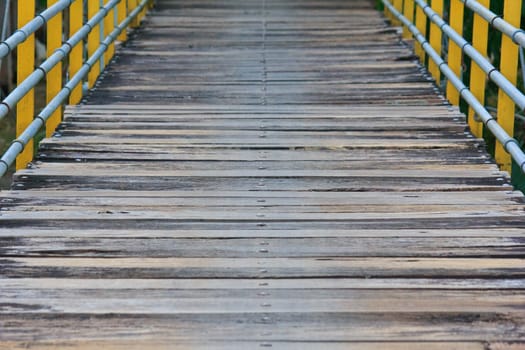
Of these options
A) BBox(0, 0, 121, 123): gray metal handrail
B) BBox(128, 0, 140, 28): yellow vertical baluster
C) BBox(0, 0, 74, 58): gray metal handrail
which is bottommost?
BBox(128, 0, 140, 28): yellow vertical baluster

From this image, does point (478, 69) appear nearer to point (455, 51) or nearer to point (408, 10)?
point (455, 51)

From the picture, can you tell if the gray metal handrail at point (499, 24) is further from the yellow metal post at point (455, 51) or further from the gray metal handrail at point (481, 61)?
the yellow metal post at point (455, 51)

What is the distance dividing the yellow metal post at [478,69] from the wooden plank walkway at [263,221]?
57 millimetres

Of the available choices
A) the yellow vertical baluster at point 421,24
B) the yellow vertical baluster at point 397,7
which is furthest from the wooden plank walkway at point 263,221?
the yellow vertical baluster at point 397,7

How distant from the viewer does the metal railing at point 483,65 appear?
11.4 feet

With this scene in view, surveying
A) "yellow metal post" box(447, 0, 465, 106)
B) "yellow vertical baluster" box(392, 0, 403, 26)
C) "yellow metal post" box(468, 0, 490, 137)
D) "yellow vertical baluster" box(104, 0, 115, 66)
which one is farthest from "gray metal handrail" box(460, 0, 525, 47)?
"yellow vertical baluster" box(392, 0, 403, 26)

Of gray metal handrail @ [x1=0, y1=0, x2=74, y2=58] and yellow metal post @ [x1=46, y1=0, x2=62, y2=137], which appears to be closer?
gray metal handrail @ [x1=0, y1=0, x2=74, y2=58]

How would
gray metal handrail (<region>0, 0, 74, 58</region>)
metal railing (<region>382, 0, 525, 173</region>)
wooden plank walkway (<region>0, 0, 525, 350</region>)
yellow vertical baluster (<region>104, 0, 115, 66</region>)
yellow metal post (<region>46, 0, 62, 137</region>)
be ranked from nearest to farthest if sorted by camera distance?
wooden plank walkway (<region>0, 0, 525, 350</region>)
gray metal handrail (<region>0, 0, 74, 58</region>)
metal railing (<region>382, 0, 525, 173</region>)
yellow metal post (<region>46, 0, 62, 137</region>)
yellow vertical baluster (<region>104, 0, 115, 66</region>)

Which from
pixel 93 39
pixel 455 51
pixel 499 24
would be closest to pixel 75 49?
pixel 93 39

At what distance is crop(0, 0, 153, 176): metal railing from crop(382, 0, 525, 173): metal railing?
4.85 ft

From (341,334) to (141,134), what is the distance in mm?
1921

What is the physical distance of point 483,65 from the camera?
12.4 feet

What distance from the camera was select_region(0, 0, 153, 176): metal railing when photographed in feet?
11.1

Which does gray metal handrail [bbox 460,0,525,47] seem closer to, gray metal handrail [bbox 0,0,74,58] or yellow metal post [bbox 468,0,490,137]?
yellow metal post [bbox 468,0,490,137]
